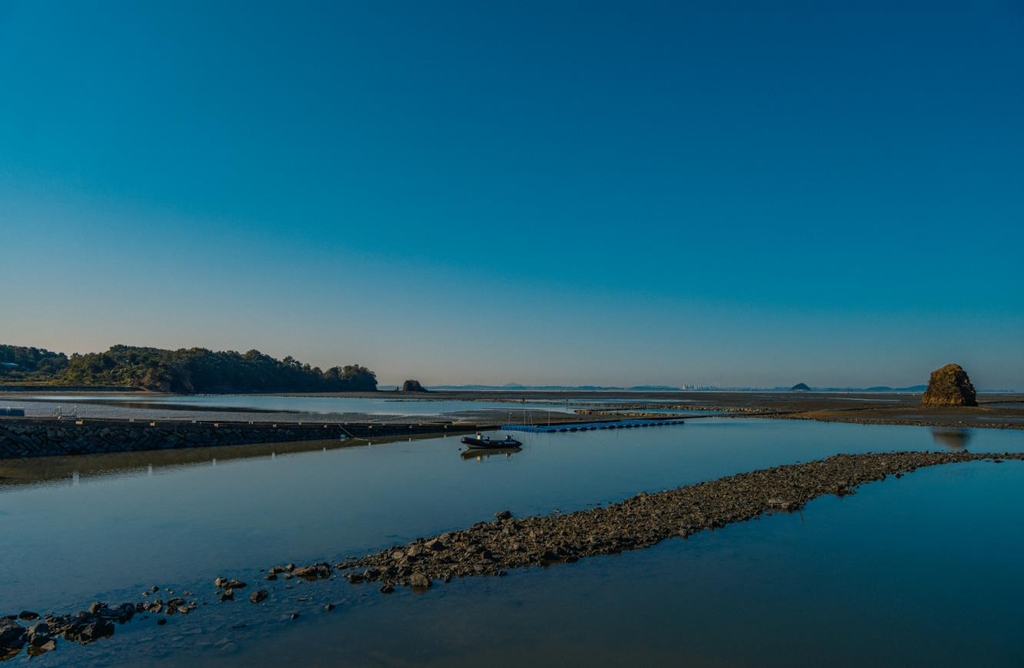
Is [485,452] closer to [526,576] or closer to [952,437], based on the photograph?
[526,576]

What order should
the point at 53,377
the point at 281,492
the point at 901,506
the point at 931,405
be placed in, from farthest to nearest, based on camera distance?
the point at 53,377
the point at 931,405
the point at 281,492
the point at 901,506

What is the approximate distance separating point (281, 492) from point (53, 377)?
177 m

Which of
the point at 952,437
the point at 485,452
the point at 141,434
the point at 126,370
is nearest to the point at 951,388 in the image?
the point at 952,437

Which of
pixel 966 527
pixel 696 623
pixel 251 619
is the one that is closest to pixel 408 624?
pixel 251 619

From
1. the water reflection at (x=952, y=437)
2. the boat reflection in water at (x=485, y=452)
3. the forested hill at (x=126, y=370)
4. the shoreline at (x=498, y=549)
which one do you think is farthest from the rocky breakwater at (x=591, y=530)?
the forested hill at (x=126, y=370)

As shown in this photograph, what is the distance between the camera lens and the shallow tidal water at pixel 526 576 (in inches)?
430

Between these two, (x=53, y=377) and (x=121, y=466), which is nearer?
(x=121, y=466)

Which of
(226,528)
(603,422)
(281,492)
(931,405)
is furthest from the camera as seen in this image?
(931,405)

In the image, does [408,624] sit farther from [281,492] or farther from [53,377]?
[53,377]

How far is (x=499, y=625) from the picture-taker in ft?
38.7

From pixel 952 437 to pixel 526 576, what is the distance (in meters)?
53.7

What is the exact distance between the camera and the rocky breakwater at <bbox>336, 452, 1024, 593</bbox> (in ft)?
48.8

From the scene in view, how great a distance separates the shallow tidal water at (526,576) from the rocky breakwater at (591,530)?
0.64 metres

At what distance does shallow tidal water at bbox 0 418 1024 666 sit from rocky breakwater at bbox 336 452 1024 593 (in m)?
0.64
